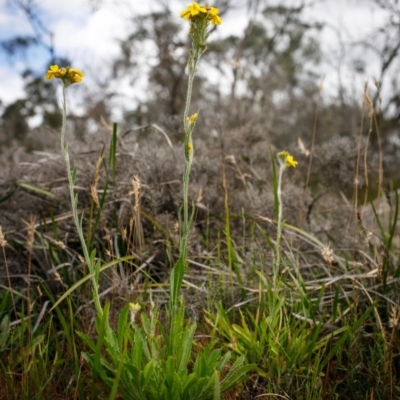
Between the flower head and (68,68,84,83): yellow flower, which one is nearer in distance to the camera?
(68,68,84,83): yellow flower

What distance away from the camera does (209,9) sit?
164 centimetres

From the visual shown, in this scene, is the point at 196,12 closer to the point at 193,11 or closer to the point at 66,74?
the point at 193,11

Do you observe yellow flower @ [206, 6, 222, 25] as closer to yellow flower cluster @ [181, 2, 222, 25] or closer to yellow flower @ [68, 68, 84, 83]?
yellow flower cluster @ [181, 2, 222, 25]

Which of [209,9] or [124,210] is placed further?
[124,210]

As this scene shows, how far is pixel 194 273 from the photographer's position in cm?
284

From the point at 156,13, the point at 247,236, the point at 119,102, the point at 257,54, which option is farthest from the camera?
the point at 257,54

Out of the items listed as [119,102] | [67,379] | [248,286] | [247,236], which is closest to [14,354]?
[67,379]

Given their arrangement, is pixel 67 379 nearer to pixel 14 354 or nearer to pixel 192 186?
pixel 14 354

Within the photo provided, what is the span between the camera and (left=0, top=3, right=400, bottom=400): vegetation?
66.2 inches

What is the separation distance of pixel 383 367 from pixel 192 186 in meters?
1.69

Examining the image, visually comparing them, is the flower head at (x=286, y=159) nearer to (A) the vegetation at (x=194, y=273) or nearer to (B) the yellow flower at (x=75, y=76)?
(A) the vegetation at (x=194, y=273)

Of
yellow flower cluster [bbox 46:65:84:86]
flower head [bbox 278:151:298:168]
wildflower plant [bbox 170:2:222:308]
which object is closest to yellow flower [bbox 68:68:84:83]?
yellow flower cluster [bbox 46:65:84:86]

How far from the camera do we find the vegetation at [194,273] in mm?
1682

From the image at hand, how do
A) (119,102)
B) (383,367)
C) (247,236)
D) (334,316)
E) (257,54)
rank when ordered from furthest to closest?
(257,54) < (119,102) < (247,236) < (334,316) < (383,367)
